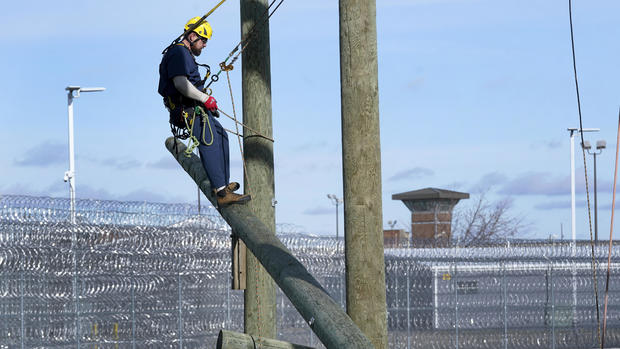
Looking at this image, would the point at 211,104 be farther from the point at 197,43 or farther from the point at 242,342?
the point at 242,342

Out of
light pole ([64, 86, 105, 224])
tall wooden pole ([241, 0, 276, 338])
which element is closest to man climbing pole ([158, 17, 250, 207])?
tall wooden pole ([241, 0, 276, 338])

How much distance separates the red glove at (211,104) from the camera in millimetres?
7207

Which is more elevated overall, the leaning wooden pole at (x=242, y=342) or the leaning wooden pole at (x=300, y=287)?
the leaning wooden pole at (x=300, y=287)

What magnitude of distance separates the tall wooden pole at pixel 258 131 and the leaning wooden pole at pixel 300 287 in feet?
1.97

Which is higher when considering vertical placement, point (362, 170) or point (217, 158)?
point (217, 158)

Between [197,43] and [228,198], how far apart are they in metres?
1.24

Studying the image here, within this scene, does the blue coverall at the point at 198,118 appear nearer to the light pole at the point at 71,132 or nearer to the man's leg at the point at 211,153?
the man's leg at the point at 211,153

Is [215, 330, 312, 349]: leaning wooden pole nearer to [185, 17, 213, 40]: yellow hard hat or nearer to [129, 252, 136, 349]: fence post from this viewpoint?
[185, 17, 213, 40]: yellow hard hat

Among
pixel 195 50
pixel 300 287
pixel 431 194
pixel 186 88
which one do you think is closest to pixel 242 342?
pixel 300 287

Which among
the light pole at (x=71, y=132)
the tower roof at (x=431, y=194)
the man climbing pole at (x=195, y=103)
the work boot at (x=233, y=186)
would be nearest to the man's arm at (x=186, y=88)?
the man climbing pole at (x=195, y=103)

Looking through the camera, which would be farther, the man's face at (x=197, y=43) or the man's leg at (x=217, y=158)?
the man's face at (x=197, y=43)

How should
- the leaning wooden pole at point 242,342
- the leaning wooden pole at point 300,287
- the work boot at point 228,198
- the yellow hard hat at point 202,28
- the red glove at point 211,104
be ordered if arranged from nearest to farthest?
1. the leaning wooden pole at point 300,287
2. the leaning wooden pole at point 242,342
3. the work boot at point 228,198
4. the red glove at point 211,104
5. the yellow hard hat at point 202,28

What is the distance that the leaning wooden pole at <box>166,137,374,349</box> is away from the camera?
16.3 feet

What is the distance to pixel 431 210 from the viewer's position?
154 ft
